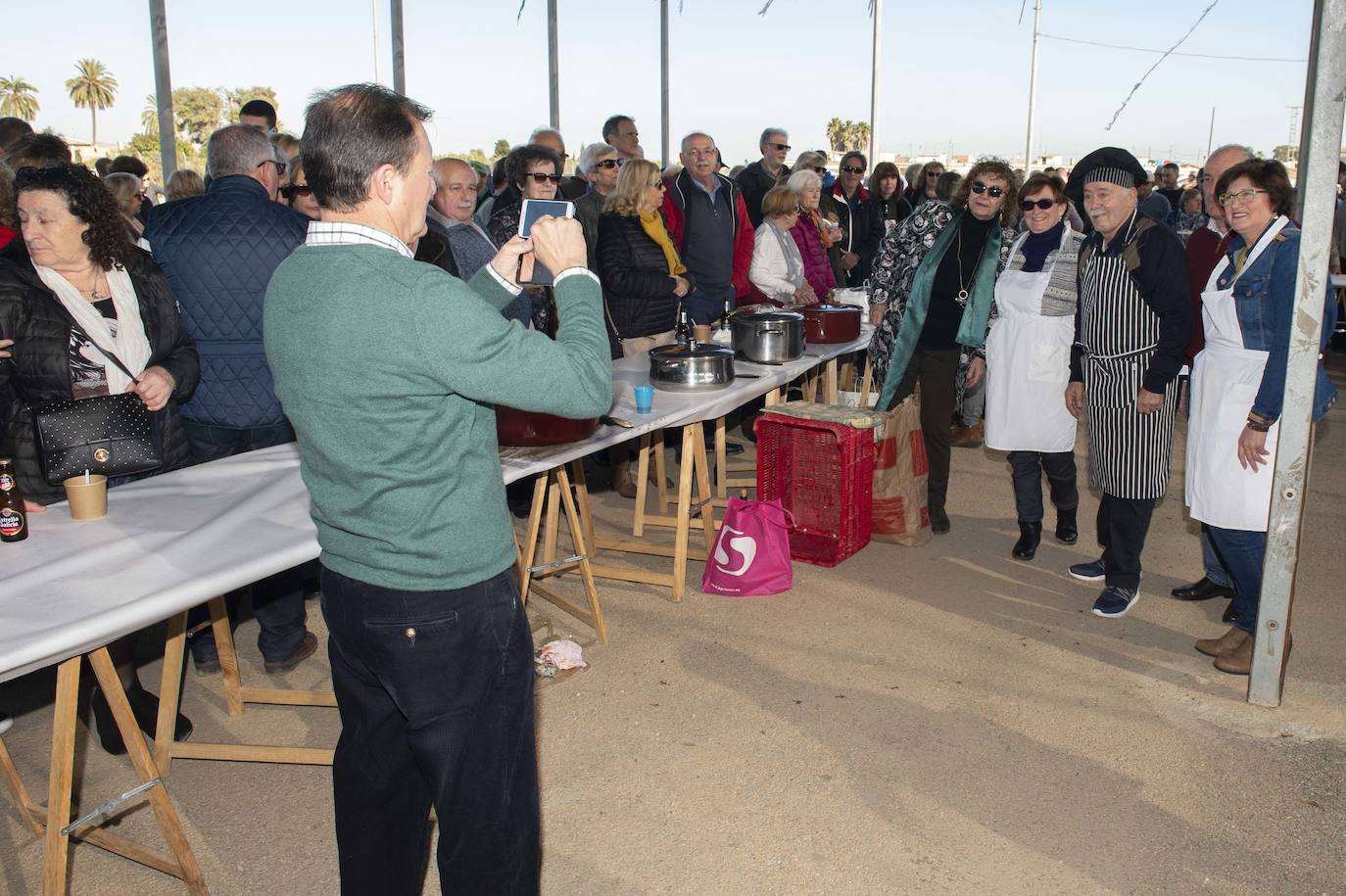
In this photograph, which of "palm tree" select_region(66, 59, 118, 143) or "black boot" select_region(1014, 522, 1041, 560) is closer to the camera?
"black boot" select_region(1014, 522, 1041, 560)

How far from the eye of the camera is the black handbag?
2.63m

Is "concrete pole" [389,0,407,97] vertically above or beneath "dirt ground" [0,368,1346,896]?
above

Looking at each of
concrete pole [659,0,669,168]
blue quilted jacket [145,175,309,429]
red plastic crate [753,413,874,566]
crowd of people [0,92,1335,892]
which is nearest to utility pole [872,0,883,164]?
concrete pole [659,0,669,168]

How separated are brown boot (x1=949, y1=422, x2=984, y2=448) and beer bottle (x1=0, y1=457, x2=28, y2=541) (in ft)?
18.4

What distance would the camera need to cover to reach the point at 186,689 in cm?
359

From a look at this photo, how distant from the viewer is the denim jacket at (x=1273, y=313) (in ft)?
10.5

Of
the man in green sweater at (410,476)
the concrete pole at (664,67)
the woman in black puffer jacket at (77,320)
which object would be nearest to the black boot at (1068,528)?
the man in green sweater at (410,476)

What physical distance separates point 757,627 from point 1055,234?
215cm

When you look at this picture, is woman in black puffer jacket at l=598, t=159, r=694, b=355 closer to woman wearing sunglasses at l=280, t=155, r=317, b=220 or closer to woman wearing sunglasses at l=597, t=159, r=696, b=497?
woman wearing sunglasses at l=597, t=159, r=696, b=497

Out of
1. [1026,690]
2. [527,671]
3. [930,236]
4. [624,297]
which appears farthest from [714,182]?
[527,671]

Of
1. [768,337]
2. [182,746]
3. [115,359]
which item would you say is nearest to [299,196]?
[115,359]

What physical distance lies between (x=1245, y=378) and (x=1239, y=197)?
59cm

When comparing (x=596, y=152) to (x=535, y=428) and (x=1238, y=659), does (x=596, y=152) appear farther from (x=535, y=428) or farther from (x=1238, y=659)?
(x=1238, y=659)

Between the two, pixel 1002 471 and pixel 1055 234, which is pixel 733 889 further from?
pixel 1002 471
